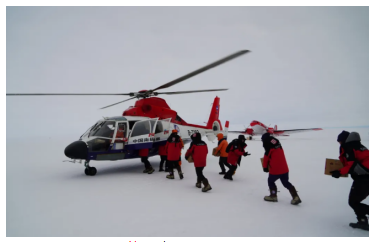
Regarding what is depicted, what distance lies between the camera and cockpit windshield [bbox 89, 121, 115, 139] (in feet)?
25.7

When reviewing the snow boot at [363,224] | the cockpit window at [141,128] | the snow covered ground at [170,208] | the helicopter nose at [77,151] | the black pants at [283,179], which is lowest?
the snow covered ground at [170,208]

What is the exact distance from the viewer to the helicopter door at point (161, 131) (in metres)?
9.02

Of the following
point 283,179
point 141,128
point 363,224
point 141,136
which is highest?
point 141,128

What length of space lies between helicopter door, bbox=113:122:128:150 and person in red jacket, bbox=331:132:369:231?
264 inches

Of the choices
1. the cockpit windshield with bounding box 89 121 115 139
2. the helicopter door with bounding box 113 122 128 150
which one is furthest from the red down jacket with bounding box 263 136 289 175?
the cockpit windshield with bounding box 89 121 115 139

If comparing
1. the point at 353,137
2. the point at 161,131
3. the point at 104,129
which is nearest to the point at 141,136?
the point at 161,131

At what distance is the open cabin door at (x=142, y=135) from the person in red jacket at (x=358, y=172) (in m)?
6.39

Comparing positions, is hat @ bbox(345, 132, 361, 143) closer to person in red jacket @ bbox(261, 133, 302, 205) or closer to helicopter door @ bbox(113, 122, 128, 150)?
person in red jacket @ bbox(261, 133, 302, 205)

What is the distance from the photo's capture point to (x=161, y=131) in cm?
920

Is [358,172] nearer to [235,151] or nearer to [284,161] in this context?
[284,161]

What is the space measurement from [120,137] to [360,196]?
705cm

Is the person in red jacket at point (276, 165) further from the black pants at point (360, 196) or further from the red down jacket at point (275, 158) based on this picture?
the black pants at point (360, 196)

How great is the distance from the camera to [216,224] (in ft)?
12.7

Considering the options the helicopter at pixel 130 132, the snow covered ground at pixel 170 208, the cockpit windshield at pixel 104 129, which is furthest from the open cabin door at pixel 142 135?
the snow covered ground at pixel 170 208
